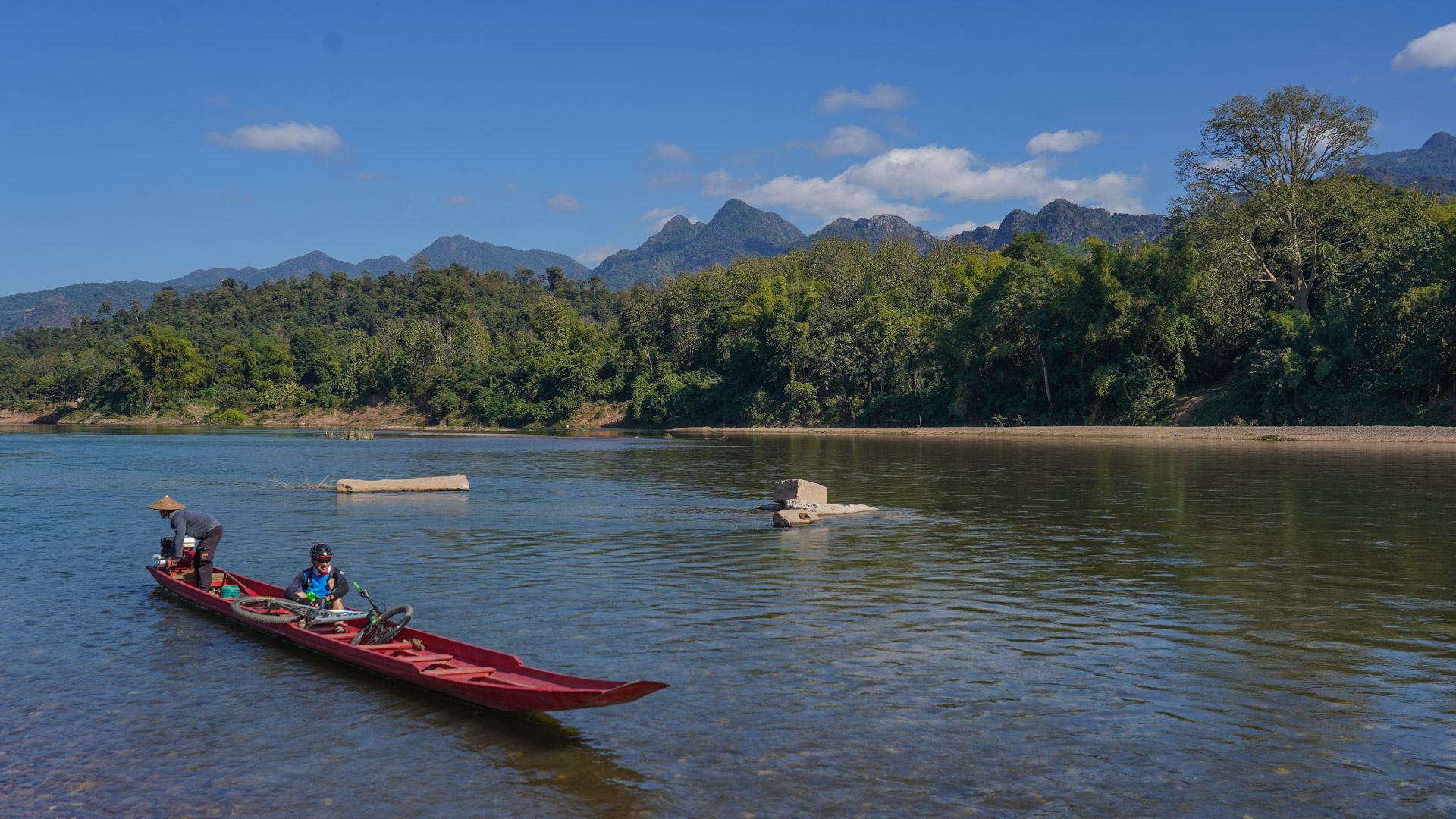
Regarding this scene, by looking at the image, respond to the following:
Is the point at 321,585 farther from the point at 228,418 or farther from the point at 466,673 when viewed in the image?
the point at 228,418

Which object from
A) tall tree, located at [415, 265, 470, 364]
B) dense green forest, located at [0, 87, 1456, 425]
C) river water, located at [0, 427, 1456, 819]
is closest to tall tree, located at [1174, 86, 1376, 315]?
dense green forest, located at [0, 87, 1456, 425]

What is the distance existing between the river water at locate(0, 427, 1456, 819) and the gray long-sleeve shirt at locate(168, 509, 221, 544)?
1250mm

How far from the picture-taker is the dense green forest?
61250 mm

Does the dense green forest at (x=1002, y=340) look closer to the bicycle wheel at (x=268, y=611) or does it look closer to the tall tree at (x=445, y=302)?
the tall tree at (x=445, y=302)

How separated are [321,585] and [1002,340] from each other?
2829 inches

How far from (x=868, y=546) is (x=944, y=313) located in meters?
70.1

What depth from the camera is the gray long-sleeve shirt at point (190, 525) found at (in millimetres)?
17609

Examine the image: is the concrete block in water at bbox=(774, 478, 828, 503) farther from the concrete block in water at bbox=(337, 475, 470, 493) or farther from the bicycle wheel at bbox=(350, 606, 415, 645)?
the bicycle wheel at bbox=(350, 606, 415, 645)

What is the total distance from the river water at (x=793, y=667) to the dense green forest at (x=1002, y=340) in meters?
36.2

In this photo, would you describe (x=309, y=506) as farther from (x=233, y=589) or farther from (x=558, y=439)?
(x=558, y=439)

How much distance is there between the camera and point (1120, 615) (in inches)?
600

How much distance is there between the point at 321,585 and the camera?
14.5m

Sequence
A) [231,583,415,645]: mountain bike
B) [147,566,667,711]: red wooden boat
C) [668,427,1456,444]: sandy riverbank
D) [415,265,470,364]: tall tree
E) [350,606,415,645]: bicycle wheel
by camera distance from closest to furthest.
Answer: [147,566,667,711]: red wooden boat → [350,606,415,645]: bicycle wheel → [231,583,415,645]: mountain bike → [668,427,1456,444]: sandy riverbank → [415,265,470,364]: tall tree

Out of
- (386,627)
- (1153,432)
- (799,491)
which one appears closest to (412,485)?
(799,491)
